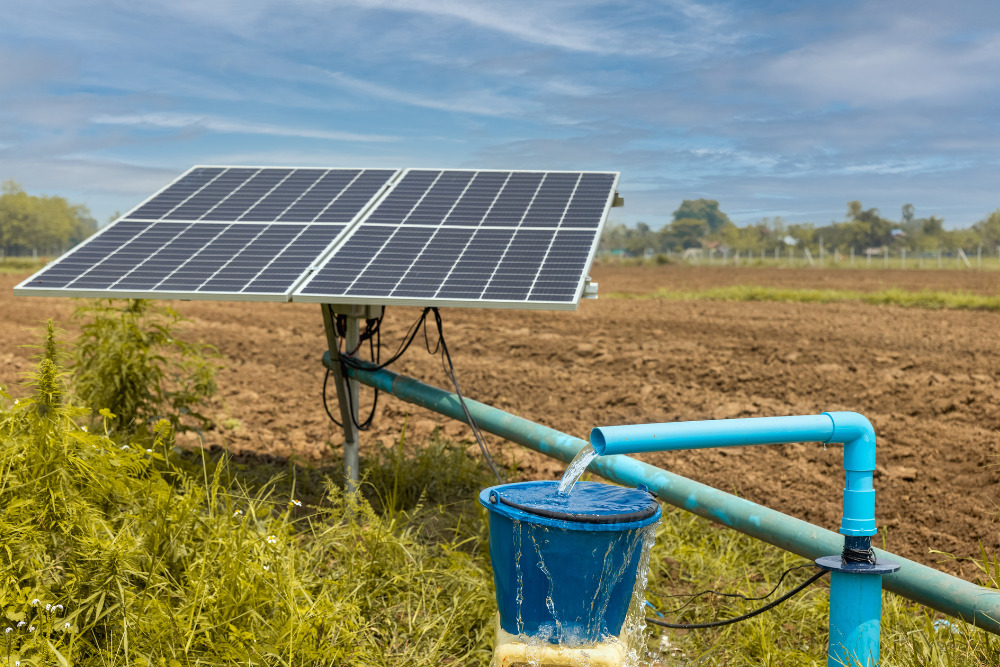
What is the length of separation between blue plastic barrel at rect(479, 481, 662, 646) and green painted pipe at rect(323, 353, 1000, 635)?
1.00 meters

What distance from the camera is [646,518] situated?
2727 mm

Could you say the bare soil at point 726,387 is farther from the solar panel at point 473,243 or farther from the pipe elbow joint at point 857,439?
the pipe elbow joint at point 857,439

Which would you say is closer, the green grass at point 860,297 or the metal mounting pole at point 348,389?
the metal mounting pole at point 348,389

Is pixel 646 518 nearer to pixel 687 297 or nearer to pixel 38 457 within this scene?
pixel 38 457

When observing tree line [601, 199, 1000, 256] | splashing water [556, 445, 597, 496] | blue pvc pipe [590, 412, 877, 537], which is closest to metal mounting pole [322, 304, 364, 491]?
splashing water [556, 445, 597, 496]

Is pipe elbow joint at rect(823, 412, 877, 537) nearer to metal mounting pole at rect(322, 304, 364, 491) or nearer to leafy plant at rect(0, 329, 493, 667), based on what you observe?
leafy plant at rect(0, 329, 493, 667)

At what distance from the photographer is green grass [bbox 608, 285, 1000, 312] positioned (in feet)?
61.9

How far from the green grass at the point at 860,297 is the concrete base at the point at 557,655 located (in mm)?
19023

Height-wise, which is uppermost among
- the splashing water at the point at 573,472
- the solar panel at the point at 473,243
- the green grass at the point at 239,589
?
the solar panel at the point at 473,243

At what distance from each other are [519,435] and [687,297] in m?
20.2

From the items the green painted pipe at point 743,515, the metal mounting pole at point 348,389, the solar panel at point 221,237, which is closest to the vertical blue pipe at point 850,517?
the green painted pipe at point 743,515

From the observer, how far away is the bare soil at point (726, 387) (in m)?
6.41

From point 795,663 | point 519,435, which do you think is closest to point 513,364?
point 519,435

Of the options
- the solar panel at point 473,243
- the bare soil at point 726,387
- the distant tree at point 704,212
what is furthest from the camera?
the distant tree at point 704,212
